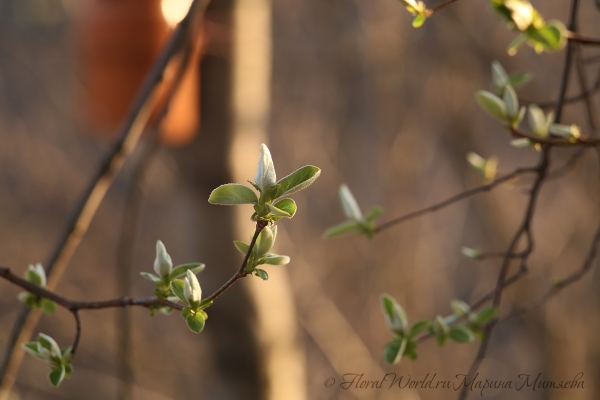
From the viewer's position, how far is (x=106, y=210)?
285 cm

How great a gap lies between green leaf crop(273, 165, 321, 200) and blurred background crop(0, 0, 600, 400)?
1.59 ft

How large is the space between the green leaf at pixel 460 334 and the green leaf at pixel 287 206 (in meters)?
0.26

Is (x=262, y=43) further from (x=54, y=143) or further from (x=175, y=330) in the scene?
(x=54, y=143)

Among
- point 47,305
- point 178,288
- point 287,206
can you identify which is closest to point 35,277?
point 47,305

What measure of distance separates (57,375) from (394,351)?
26cm

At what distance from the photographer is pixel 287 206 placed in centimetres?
30

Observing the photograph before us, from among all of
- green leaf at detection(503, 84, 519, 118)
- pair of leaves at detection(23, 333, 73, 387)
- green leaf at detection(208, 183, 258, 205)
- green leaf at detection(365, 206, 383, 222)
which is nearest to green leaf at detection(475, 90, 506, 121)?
green leaf at detection(503, 84, 519, 118)

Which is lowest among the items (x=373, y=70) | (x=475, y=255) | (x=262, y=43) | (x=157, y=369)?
(x=157, y=369)

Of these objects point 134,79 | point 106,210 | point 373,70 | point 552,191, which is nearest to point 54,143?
point 106,210

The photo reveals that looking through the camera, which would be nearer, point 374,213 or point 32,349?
point 32,349

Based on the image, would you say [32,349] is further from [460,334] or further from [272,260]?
[460,334]

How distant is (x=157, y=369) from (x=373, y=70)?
5.31ft

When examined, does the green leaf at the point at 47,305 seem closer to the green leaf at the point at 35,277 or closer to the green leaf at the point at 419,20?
the green leaf at the point at 35,277

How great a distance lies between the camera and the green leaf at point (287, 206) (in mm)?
293
